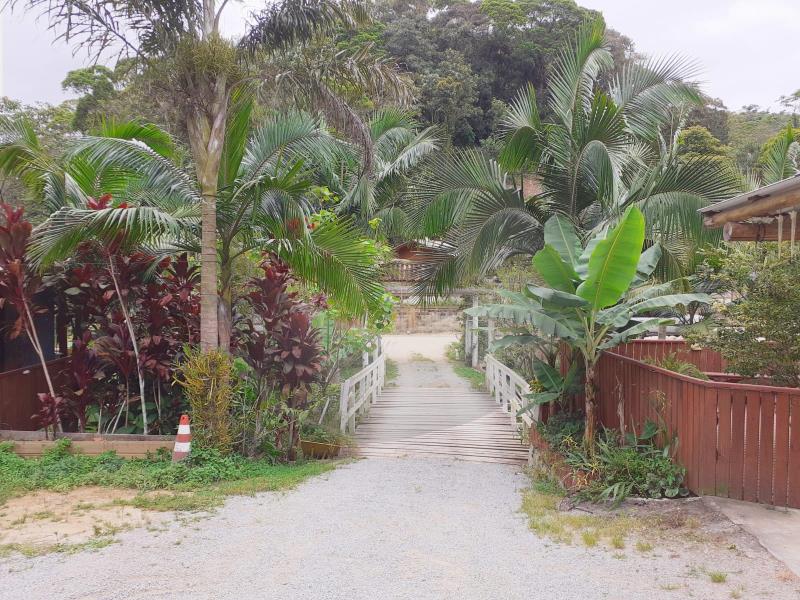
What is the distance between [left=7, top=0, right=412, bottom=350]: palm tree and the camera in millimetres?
7727

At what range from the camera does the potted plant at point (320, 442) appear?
28.7ft

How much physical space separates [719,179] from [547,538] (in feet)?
18.0

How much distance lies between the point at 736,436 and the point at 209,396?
550cm

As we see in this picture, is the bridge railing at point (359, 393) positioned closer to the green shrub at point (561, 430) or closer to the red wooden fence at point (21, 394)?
the green shrub at point (561, 430)

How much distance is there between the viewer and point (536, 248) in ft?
31.4

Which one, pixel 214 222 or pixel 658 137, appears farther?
pixel 658 137

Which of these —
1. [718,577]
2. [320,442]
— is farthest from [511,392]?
[718,577]

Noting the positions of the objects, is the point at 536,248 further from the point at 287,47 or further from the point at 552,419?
the point at 287,47

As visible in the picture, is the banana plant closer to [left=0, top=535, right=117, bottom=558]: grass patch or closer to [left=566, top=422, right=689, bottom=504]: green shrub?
[left=566, top=422, right=689, bottom=504]: green shrub

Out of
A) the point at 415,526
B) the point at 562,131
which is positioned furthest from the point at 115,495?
the point at 562,131

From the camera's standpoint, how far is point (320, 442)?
894 centimetres

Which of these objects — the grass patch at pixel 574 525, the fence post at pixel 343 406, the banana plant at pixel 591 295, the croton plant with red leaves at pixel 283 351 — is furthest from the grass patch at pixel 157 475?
the banana plant at pixel 591 295

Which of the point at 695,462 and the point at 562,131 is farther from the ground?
the point at 562,131

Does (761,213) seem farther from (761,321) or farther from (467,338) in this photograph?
(467,338)
